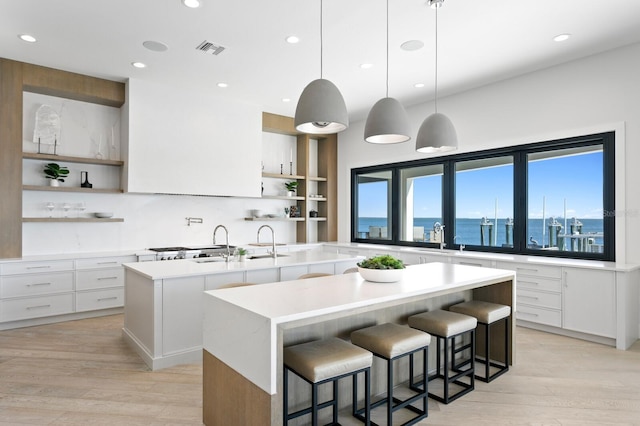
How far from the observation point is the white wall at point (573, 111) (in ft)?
13.1

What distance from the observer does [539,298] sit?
4.26 m

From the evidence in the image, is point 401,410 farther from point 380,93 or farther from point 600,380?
point 380,93

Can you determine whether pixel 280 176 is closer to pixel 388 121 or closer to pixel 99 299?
pixel 99 299

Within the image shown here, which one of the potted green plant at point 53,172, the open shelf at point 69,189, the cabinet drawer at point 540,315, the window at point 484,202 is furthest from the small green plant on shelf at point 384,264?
the potted green plant at point 53,172

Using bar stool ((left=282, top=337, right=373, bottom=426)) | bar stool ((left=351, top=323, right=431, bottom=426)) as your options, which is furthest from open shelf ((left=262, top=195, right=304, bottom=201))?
bar stool ((left=282, top=337, right=373, bottom=426))

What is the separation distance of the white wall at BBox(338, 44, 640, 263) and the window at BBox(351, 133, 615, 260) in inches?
4.9

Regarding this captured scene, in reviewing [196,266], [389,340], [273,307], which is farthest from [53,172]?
[389,340]

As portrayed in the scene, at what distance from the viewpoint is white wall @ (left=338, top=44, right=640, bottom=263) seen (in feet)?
13.1

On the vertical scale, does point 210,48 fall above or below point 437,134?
above

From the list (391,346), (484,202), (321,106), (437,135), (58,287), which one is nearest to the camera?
(391,346)

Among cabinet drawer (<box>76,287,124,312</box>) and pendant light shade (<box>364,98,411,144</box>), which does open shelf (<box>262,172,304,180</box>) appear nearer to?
cabinet drawer (<box>76,287,124,312</box>)

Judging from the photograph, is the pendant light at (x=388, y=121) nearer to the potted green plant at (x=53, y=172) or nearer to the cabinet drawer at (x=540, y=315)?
the cabinet drawer at (x=540, y=315)

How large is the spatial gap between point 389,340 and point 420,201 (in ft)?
14.4

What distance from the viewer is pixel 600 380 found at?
3004mm
